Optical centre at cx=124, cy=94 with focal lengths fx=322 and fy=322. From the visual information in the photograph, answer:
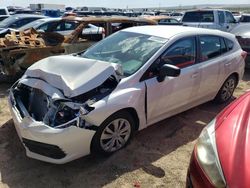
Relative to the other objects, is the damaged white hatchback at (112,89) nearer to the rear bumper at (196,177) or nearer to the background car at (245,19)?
the rear bumper at (196,177)

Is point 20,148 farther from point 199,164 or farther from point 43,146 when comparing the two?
point 199,164

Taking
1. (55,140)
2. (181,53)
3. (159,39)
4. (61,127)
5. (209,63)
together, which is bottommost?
(55,140)

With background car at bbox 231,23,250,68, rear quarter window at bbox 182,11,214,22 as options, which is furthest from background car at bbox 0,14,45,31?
background car at bbox 231,23,250,68

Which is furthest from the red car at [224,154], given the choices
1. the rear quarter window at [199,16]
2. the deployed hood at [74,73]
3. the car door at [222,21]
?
the rear quarter window at [199,16]

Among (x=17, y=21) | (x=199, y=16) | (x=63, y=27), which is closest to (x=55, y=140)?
(x=63, y=27)

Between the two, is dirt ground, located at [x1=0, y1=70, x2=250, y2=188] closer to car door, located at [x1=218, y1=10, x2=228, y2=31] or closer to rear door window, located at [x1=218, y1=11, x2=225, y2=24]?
car door, located at [x1=218, y1=10, x2=228, y2=31]

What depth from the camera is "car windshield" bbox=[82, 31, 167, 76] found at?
14.0 ft

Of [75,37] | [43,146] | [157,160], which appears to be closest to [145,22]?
[75,37]

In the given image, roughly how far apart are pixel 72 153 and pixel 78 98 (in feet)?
2.01

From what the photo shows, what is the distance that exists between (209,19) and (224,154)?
12.0 metres

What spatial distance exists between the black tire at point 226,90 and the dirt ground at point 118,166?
4.34 ft

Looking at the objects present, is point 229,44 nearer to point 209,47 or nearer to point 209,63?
point 209,47

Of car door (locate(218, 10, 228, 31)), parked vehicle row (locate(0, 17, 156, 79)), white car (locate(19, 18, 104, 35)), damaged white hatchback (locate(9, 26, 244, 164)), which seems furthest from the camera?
car door (locate(218, 10, 228, 31))

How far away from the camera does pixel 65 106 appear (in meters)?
3.54
